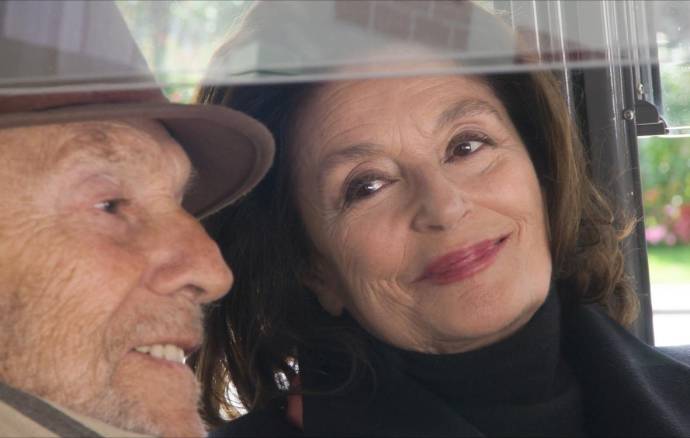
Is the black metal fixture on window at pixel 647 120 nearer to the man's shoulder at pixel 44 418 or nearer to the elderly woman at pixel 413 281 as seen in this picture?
the elderly woman at pixel 413 281

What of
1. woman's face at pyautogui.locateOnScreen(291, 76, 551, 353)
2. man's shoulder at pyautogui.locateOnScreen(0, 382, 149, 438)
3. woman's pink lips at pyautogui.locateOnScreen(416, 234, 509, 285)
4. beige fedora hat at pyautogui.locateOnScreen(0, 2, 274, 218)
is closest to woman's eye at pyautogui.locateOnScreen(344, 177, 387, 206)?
woman's face at pyautogui.locateOnScreen(291, 76, 551, 353)

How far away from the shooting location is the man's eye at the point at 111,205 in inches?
38.7

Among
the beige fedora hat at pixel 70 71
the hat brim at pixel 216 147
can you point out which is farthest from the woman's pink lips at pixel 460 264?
the beige fedora hat at pixel 70 71

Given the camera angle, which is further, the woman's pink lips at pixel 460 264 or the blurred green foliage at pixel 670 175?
the blurred green foliage at pixel 670 175

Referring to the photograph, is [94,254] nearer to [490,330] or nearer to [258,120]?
[258,120]

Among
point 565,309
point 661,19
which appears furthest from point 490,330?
point 661,19

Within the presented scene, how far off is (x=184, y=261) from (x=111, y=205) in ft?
0.29

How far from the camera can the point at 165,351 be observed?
1011 mm

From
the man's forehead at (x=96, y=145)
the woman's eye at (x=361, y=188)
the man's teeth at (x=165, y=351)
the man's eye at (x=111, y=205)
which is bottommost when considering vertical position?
the man's teeth at (x=165, y=351)

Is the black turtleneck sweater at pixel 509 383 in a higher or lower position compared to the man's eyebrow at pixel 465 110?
lower

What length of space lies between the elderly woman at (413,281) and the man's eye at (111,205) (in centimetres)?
12

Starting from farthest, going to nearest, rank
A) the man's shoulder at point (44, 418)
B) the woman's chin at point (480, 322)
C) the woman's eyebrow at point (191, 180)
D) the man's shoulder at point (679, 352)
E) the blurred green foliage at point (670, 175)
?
the man's shoulder at point (679, 352) → the blurred green foliage at point (670, 175) → the woman's chin at point (480, 322) → the woman's eyebrow at point (191, 180) → the man's shoulder at point (44, 418)

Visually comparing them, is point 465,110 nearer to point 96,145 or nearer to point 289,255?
point 289,255

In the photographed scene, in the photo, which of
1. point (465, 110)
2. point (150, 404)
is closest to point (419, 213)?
point (465, 110)
